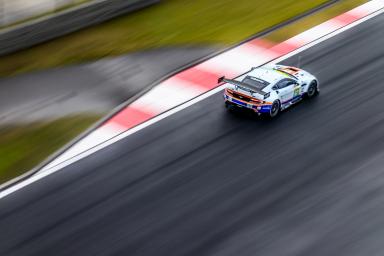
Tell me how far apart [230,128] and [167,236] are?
5.00 m

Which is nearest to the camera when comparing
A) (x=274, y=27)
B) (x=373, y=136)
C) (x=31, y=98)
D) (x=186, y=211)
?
(x=186, y=211)

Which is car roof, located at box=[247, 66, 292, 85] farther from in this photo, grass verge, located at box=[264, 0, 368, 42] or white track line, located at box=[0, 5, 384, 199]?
grass verge, located at box=[264, 0, 368, 42]

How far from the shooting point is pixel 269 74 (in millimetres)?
19734

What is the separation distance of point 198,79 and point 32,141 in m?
6.20

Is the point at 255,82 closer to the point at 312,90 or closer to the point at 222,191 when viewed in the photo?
the point at 312,90

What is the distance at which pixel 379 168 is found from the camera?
1722cm

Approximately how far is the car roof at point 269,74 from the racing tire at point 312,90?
968 mm

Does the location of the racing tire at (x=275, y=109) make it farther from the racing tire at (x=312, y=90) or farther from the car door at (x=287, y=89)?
the racing tire at (x=312, y=90)

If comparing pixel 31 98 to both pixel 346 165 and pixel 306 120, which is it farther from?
pixel 346 165

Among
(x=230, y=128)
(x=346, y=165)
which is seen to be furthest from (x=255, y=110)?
(x=346, y=165)

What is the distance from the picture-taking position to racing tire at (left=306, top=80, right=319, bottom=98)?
20359 mm

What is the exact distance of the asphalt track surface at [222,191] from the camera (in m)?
14.8

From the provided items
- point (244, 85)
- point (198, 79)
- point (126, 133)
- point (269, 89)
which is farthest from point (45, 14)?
point (269, 89)

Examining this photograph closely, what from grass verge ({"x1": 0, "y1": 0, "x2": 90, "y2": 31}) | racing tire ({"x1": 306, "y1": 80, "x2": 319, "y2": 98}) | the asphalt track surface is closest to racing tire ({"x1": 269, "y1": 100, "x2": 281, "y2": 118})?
the asphalt track surface
